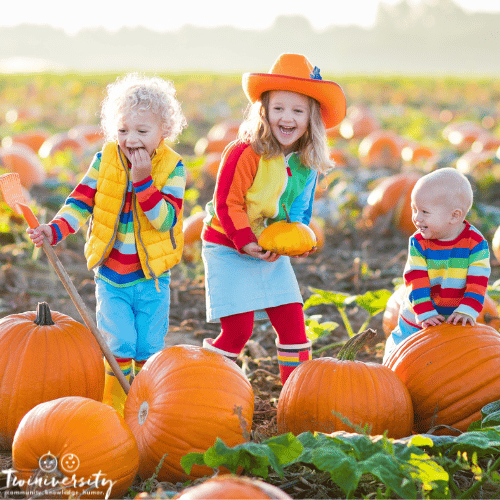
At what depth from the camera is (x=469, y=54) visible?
113m

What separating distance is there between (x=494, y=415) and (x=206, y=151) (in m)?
8.17

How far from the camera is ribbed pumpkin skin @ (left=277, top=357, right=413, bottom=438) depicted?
277 centimetres

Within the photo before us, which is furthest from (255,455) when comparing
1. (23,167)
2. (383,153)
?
(383,153)

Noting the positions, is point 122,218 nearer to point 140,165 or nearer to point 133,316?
point 140,165

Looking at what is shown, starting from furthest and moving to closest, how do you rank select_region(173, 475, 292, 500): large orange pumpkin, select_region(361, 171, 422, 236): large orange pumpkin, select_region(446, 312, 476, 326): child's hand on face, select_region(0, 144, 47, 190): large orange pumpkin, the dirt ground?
select_region(0, 144, 47, 190): large orange pumpkin, select_region(361, 171, 422, 236): large orange pumpkin, the dirt ground, select_region(446, 312, 476, 326): child's hand on face, select_region(173, 475, 292, 500): large orange pumpkin

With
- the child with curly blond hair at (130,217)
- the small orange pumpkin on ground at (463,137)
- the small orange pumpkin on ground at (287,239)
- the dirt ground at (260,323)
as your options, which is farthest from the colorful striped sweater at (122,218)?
the small orange pumpkin on ground at (463,137)

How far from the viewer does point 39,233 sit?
2965mm

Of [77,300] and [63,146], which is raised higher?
A: [63,146]

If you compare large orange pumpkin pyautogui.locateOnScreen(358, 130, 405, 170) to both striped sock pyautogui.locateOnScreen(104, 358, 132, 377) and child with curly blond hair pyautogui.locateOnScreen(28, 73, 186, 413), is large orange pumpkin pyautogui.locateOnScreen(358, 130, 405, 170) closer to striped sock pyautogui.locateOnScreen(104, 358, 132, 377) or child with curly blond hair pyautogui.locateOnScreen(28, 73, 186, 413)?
child with curly blond hair pyautogui.locateOnScreen(28, 73, 186, 413)

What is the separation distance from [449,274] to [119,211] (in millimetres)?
1625

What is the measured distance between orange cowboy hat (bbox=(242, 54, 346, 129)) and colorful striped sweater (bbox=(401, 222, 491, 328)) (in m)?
0.81

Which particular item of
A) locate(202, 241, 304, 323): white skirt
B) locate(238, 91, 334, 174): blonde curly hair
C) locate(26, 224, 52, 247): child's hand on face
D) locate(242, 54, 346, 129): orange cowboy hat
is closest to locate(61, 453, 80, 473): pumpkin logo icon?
locate(26, 224, 52, 247): child's hand on face

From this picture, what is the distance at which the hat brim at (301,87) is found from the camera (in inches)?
126

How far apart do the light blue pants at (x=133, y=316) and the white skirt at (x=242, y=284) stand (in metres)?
0.26
